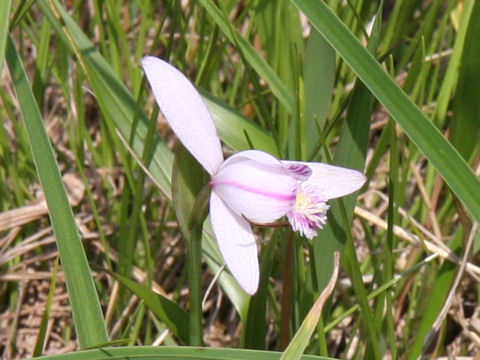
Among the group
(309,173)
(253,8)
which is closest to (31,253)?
(253,8)

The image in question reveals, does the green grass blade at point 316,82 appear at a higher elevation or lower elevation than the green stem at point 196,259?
higher

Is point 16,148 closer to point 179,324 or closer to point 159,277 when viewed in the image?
point 159,277

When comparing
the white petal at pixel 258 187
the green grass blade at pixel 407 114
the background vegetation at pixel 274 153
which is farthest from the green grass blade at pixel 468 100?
the white petal at pixel 258 187

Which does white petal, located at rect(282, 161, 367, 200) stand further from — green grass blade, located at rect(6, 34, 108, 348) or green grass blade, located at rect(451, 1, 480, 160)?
green grass blade, located at rect(451, 1, 480, 160)

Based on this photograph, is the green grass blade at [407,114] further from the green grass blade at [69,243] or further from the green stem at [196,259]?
the green grass blade at [69,243]

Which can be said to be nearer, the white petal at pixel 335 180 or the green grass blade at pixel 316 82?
the white petal at pixel 335 180

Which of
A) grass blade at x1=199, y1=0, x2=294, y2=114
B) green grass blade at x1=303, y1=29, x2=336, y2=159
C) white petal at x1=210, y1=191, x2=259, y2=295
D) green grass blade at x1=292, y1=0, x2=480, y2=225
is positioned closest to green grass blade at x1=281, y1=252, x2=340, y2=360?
white petal at x1=210, y1=191, x2=259, y2=295

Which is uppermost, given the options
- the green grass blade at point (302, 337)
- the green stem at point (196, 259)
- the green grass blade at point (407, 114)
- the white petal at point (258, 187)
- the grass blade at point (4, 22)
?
the grass blade at point (4, 22)

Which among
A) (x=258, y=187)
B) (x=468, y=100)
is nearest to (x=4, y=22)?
(x=258, y=187)
